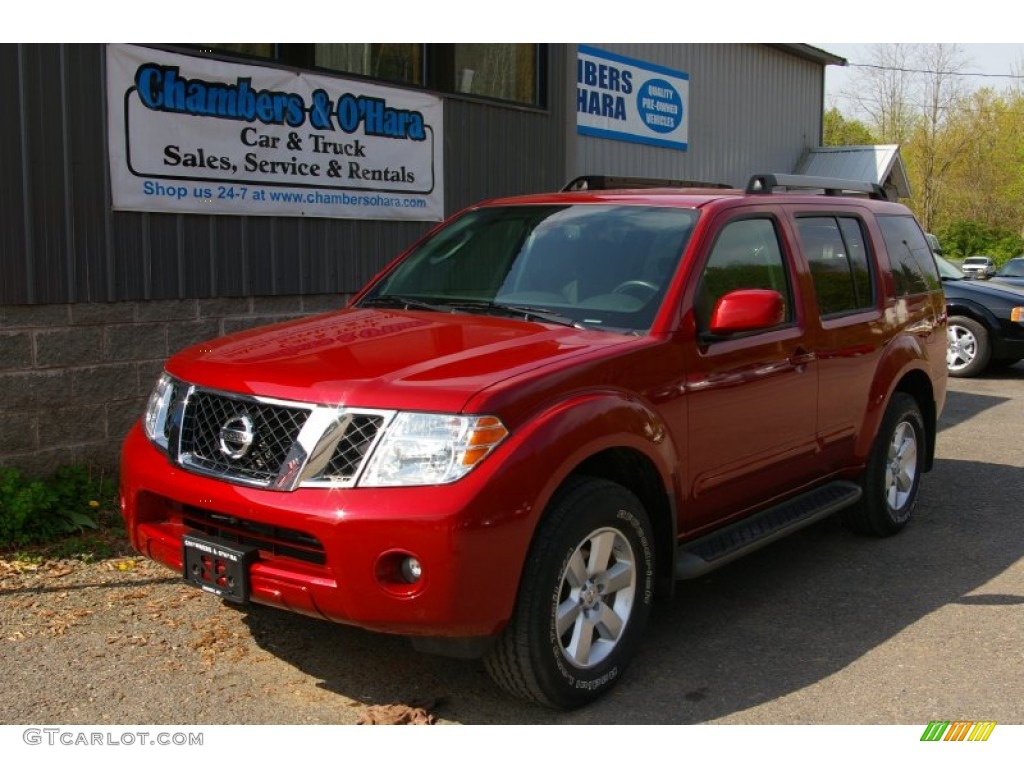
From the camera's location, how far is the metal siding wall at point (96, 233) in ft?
19.6

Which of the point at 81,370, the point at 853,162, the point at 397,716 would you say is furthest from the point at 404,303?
the point at 853,162

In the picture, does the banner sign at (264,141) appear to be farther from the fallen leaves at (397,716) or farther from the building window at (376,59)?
the fallen leaves at (397,716)

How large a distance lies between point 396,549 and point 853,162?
57.8 feet

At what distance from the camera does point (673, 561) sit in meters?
4.30

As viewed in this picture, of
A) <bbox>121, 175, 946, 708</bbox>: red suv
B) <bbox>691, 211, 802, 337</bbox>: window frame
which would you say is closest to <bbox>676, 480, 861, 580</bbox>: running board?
<bbox>121, 175, 946, 708</bbox>: red suv

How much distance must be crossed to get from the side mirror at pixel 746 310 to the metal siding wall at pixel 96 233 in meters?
3.85

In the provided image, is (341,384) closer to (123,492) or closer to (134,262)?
(123,492)

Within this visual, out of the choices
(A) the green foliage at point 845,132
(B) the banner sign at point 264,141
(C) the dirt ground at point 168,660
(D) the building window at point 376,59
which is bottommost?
(C) the dirt ground at point 168,660

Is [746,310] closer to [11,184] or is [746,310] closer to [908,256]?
[908,256]

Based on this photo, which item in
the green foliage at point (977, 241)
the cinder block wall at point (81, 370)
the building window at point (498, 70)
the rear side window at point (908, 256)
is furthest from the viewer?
the green foliage at point (977, 241)

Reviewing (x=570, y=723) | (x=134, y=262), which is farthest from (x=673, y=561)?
(x=134, y=262)

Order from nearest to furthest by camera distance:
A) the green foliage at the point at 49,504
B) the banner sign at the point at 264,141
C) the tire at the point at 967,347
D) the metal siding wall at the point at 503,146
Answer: the green foliage at the point at 49,504 → the banner sign at the point at 264,141 → the metal siding wall at the point at 503,146 → the tire at the point at 967,347

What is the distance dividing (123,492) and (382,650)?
1.21 m

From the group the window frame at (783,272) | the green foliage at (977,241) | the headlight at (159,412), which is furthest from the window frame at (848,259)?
the green foliage at (977,241)
